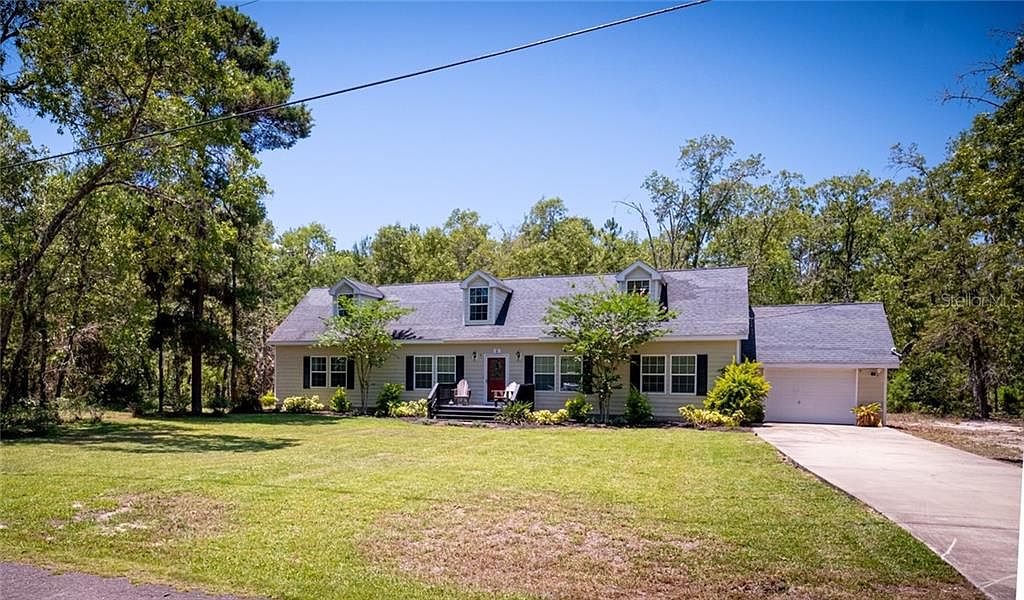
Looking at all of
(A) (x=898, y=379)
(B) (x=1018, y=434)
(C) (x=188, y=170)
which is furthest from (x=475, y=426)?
(A) (x=898, y=379)

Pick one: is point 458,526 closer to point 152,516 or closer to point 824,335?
point 152,516

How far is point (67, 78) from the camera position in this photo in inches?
574

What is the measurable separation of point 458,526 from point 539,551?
115cm

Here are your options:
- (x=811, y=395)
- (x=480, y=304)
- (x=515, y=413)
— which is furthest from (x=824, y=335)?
(x=480, y=304)

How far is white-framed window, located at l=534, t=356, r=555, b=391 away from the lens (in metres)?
A: 20.7

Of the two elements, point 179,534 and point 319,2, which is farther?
point 319,2

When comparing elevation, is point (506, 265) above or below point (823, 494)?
above

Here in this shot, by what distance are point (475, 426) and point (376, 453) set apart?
6.22 metres

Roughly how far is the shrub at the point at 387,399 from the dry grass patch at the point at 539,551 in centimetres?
1425

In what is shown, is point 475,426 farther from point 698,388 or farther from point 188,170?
point 188,170

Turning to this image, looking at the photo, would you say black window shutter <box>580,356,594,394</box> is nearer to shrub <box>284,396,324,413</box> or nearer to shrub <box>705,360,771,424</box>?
shrub <box>705,360,771,424</box>

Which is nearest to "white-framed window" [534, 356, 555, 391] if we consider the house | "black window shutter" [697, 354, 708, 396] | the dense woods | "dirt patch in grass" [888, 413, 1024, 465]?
the house

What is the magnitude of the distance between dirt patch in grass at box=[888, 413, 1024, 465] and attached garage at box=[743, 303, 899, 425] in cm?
157

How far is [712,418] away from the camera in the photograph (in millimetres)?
17281
